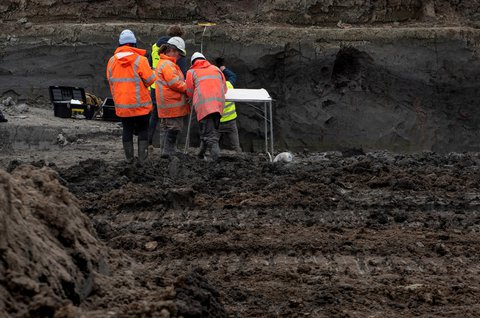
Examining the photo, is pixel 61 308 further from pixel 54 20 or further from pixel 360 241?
pixel 54 20

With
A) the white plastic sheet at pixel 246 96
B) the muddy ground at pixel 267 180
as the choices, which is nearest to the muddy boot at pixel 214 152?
the muddy ground at pixel 267 180

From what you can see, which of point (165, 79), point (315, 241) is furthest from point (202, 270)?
point (165, 79)

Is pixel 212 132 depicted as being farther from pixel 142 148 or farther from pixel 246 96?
pixel 142 148

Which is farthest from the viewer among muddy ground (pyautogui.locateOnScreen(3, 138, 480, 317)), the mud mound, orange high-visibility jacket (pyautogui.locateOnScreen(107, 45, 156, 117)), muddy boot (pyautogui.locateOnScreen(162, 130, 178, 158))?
muddy boot (pyautogui.locateOnScreen(162, 130, 178, 158))

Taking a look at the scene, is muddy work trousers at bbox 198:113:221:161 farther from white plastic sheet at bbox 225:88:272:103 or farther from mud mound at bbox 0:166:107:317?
mud mound at bbox 0:166:107:317

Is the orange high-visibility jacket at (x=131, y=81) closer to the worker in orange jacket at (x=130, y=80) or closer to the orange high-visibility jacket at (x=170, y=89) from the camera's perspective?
the worker in orange jacket at (x=130, y=80)

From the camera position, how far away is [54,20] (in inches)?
771

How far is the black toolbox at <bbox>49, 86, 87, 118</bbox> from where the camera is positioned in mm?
17062

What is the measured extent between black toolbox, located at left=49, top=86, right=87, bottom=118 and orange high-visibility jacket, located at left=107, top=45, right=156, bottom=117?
14.9ft

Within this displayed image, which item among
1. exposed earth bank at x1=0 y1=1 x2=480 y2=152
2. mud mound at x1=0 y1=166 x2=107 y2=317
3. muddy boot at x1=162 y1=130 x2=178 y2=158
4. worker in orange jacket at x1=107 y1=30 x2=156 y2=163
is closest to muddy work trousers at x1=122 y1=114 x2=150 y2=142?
worker in orange jacket at x1=107 y1=30 x2=156 y2=163

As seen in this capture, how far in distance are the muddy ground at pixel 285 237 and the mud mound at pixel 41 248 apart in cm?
17

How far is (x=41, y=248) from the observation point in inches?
190

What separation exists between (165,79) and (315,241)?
569 centimetres

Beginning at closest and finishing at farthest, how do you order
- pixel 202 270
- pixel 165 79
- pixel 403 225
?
pixel 202 270, pixel 403 225, pixel 165 79
